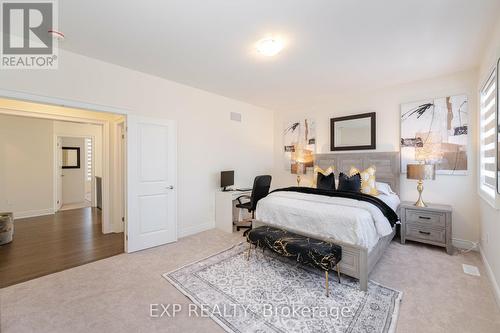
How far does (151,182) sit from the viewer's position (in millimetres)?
3408

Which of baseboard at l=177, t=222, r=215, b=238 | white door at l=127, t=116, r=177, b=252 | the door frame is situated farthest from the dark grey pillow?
the door frame

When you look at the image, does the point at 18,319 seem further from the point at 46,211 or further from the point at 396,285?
the point at 46,211

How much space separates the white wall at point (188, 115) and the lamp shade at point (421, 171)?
310cm

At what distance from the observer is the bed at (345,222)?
2.27 m

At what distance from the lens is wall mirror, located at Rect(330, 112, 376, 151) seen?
4.17 meters

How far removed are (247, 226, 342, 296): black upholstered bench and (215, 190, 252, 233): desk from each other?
4.49 feet

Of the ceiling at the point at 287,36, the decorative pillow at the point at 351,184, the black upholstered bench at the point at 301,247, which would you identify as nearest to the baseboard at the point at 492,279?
the black upholstered bench at the point at 301,247

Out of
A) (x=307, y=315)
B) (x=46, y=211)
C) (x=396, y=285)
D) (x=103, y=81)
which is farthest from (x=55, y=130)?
(x=396, y=285)

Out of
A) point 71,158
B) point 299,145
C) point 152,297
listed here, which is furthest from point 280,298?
point 71,158

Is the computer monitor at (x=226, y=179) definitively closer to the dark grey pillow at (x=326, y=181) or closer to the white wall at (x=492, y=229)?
the dark grey pillow at (x=326, y=181)

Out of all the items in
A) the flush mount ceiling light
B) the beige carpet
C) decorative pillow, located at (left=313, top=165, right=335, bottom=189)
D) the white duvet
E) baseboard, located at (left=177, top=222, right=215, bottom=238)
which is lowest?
the beige carpet

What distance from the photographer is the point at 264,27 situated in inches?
87.2

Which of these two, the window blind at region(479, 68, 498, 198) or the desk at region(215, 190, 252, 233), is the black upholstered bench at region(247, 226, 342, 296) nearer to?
the desk at region(215, 190, 252, 233)

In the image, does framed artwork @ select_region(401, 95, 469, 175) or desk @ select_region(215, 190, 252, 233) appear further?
desk @ select_region(215, 190, 252, 233)
